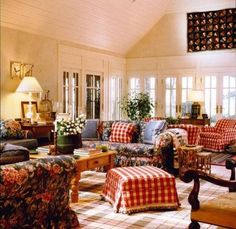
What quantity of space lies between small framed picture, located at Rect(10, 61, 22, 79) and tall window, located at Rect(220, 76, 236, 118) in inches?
209

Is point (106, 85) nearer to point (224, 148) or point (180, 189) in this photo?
point (224, 148)

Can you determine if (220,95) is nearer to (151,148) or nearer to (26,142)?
(151,148)

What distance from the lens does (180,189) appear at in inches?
196

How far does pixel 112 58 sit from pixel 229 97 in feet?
10.7

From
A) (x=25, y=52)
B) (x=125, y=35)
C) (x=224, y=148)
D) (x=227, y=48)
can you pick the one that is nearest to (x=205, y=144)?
(x=224, y=148)

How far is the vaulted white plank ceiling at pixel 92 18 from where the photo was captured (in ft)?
22.1

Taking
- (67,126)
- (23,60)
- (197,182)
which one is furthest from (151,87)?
(197,182)

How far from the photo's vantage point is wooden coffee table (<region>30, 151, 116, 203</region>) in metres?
4.33

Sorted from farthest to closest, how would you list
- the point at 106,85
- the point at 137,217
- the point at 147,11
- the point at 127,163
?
the point at 106,85, the point at 147,11, the point at 127,163, the point at 137,217

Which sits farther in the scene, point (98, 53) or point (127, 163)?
point (98, 53)

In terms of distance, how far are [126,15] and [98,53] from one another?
1.27 metres

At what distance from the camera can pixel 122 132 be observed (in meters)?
6.31

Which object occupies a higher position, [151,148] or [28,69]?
[28,69]

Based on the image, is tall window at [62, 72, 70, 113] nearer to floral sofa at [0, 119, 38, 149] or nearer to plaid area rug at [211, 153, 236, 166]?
floral sofa at [0, 119, 38, 149]
